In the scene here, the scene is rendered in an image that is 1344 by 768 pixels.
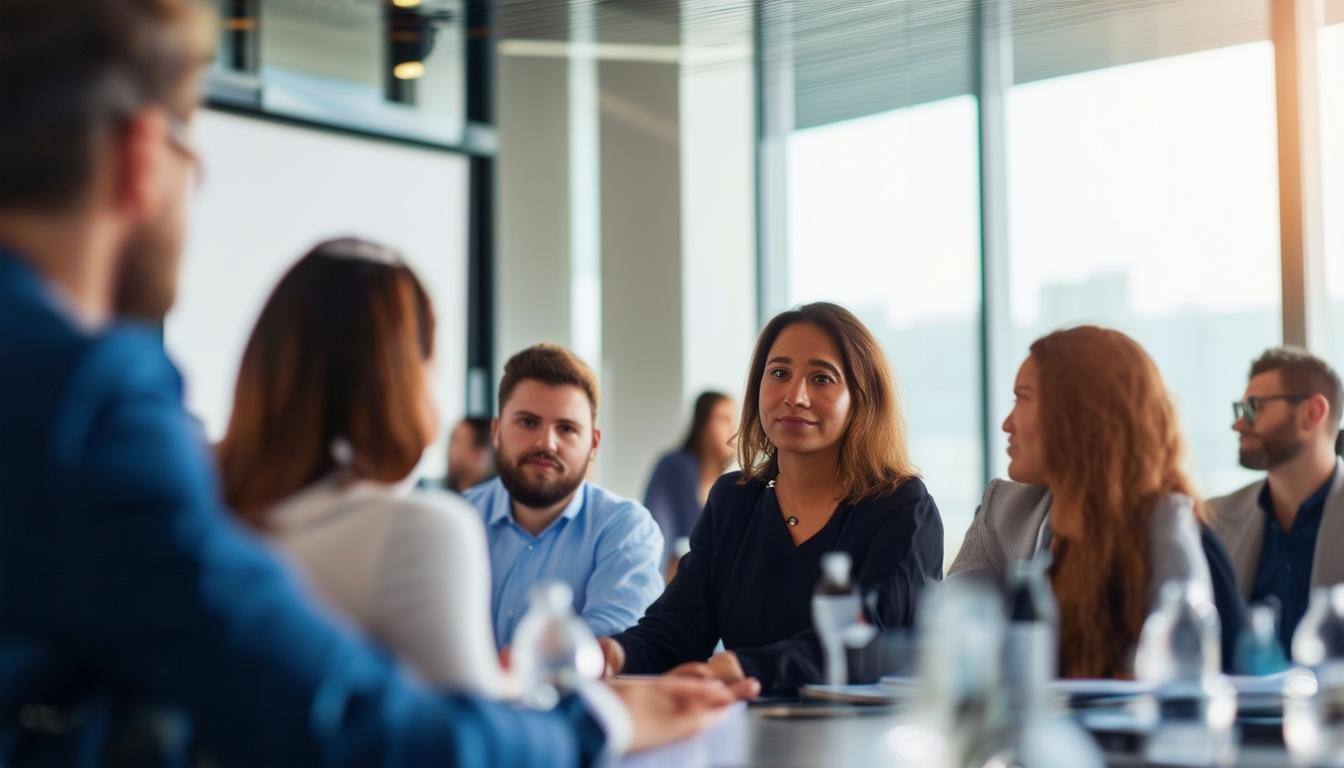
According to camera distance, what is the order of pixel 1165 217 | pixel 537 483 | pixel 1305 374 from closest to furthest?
pixel 537 483 → pixel 1305 374 → pixel 1165 217

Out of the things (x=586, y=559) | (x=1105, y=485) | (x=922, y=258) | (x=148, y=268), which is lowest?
(x=586, y=559)

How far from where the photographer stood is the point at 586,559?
3.51m

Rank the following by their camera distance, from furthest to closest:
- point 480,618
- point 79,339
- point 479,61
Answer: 1. point 479,61
2. point 480,618
3. point 79,339

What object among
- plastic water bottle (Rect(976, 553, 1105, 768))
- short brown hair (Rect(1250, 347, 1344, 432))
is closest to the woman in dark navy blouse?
plastic water bottle (Rect(976, 553, 1105, 768))

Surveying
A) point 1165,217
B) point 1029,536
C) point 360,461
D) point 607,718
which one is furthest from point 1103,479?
point 1165,217

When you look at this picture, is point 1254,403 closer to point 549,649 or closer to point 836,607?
point 836,607

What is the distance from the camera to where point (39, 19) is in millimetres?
1108

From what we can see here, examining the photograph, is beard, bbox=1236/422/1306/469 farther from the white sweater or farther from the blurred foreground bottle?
the white sweater

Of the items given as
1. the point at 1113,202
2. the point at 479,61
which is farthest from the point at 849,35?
the point at 479,61

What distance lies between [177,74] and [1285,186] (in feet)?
17.1

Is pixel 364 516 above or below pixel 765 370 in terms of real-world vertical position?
below

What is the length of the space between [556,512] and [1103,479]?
5.49ft

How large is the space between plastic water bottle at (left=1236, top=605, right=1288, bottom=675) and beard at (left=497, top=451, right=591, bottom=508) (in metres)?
1.81

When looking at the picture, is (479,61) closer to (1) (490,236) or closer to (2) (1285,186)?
(1) (490,236)
